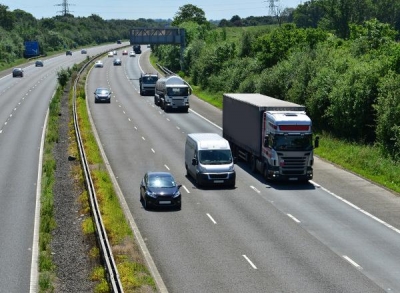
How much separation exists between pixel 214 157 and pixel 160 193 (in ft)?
20.8

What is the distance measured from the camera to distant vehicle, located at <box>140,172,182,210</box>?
35062 millimetres

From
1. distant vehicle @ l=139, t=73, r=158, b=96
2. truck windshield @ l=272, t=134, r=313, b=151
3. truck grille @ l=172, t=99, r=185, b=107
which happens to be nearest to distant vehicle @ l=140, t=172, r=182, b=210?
truck windshield @ l=272, t=134, r=313, b=151

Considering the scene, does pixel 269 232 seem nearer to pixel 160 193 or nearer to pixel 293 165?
pixel 160 193

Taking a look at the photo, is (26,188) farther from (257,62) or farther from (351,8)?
(351,8)

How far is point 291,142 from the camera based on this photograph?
134ft

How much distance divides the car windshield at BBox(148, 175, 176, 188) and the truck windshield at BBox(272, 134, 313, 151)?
740 cm

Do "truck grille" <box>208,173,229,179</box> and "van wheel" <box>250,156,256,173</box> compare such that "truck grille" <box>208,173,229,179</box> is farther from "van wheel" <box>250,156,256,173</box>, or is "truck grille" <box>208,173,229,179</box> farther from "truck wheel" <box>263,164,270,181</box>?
"van wheel" <box>250,156,256,173</box>

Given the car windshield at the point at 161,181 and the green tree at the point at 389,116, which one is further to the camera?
the green tree at the point at 389,116

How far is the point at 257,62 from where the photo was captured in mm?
85812

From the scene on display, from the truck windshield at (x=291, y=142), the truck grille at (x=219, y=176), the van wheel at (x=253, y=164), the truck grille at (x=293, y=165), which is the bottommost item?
the van wheel at (x=253, y=164)

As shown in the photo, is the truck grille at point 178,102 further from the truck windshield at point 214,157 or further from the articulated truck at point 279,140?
the truck windshield at point 214,157

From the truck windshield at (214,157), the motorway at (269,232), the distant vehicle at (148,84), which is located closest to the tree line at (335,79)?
the motorway at (269,232)

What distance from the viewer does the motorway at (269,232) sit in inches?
998

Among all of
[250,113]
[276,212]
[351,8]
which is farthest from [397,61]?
[351,8]
